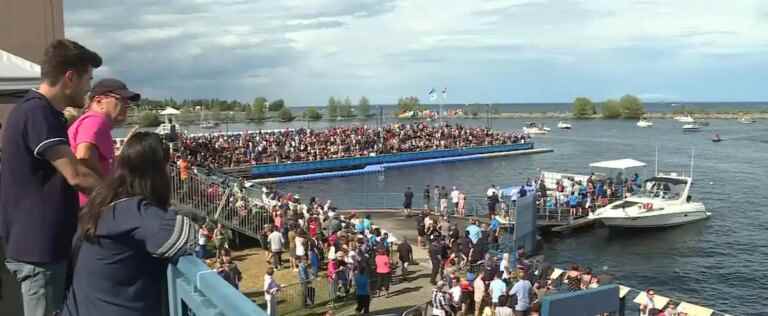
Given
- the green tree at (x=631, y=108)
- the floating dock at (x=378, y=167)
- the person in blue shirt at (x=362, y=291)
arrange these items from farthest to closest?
the green tree at (x=631, y=108) → the floating dock at (x=378, y=167) → the person in blue shirt at (x=362, y=291)

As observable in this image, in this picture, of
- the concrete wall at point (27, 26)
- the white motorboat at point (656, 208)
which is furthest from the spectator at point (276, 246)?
the white motorboat at point (656, 208)

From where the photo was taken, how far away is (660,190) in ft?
106

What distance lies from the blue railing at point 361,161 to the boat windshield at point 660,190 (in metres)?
26.2

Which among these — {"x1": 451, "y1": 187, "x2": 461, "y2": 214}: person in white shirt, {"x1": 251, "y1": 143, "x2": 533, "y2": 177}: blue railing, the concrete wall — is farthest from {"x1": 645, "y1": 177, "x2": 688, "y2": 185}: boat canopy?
the concrete wall

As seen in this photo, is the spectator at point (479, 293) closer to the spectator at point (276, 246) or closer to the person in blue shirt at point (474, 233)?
the person in blue shirt at point (474, 233)

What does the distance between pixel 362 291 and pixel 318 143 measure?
136 ft

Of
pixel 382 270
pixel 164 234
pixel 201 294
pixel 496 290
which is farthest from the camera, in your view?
pixel 382 270

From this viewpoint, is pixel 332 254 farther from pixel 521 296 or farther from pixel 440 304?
pixel 521 296

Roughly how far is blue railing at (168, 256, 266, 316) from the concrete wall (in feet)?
23.0

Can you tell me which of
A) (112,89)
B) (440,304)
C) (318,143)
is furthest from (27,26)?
(318,143)

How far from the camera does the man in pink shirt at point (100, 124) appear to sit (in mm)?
3016

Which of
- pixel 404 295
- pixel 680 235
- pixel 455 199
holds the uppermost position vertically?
pixel 455 199

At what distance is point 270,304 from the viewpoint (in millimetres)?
11367

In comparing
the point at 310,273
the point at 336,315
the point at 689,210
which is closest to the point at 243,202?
the point at 310,273
